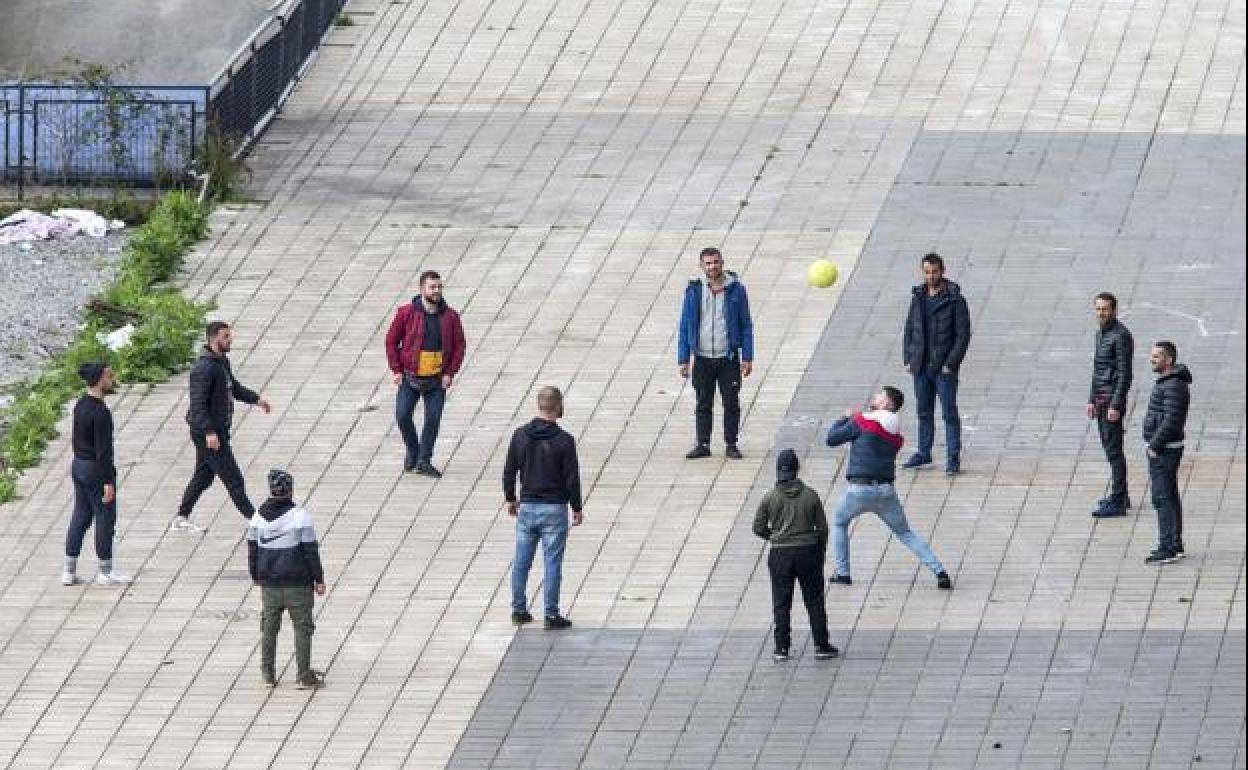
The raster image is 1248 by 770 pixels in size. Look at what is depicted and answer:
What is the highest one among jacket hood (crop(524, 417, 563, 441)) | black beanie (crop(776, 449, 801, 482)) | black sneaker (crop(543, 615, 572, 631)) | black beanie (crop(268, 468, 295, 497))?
black beanie (crop(776, 449, 801, 482))

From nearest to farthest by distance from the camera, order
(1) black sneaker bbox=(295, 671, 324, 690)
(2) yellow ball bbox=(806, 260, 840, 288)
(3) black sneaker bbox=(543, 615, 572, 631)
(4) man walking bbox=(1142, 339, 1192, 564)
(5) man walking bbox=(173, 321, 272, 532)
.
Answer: (1) black sneaker bbox=(295, 671, 324, 690), (3) black sneaker bbox=(543, 615, 572, 631), (4) man walking bbox=(1142, 339, 1192, 564), (5) man walking bbox=(173, 321, 272, 532), (2) yellow ball bbox=(806, 260, 840, 288)

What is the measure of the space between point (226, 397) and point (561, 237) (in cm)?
615

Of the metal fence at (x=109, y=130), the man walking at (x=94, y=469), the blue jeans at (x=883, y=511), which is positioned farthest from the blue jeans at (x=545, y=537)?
the metal fence at (x=109, y=130)

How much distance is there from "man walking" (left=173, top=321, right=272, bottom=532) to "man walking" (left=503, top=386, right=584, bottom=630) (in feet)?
7.61

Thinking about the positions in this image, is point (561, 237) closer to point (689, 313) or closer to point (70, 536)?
point (689, 313)

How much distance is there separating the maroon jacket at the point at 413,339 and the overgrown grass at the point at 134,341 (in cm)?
264

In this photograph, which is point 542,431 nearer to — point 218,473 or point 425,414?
point 218,473

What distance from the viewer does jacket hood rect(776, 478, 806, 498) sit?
56.1ft

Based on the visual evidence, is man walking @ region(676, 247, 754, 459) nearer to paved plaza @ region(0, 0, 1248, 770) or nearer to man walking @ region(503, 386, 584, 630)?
paved plaza @ region(0, 0, 1248, 770)

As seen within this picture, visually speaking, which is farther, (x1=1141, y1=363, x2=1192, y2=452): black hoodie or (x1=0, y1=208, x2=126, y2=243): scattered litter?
(x1=0, y1=208, x2=126, y2=243): scattered litter

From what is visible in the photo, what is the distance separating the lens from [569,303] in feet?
77.3

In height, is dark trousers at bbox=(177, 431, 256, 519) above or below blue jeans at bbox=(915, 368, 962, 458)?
below

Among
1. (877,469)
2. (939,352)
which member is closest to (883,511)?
(877,469)

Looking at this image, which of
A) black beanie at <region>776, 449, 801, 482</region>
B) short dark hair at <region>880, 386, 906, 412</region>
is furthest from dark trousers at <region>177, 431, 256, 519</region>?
short dark hair at <region>880, 386, 906, 412</region>
